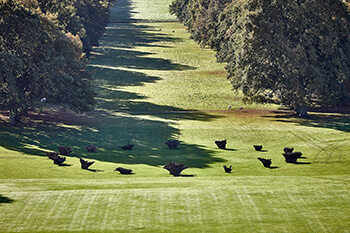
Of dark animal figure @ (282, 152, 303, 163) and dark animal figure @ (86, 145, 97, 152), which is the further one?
dark animal figure @ (86, 145, 97, 152)

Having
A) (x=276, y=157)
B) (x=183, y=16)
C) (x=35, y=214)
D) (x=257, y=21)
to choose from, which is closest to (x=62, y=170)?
(x=35, y=214)

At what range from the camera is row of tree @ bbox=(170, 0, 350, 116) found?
69.5 meters

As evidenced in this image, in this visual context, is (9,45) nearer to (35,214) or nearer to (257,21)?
(257,21)

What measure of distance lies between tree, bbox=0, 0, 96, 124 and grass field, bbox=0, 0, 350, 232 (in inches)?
132

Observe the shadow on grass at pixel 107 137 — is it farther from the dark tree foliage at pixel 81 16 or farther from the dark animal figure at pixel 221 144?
the dark tree foliage at pixel 81 16

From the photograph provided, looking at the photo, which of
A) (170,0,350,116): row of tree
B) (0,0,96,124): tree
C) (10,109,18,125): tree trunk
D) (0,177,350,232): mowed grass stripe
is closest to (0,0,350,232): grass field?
(0,177,350,232): mowed grass stripe

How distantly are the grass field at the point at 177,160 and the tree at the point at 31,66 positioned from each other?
334 cm

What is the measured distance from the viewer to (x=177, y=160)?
167 feet

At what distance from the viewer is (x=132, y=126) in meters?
70.2

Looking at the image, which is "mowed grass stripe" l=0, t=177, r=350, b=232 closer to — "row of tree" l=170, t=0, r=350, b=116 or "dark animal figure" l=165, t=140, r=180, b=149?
"dark animal figure" l=165, t=140, r=180, b=149

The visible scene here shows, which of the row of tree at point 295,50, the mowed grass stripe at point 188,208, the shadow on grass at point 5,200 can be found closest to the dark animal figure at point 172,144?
the row of tree at point 295,50

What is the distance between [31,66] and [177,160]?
995 inches

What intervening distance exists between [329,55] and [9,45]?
3979cm

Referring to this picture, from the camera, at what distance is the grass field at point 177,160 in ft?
101
